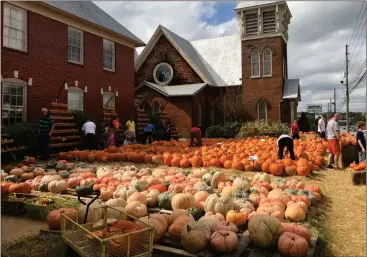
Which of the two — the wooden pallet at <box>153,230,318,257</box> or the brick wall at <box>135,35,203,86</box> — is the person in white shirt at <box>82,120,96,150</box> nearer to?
the wooden pallet at <box>153,230,318,257</box>

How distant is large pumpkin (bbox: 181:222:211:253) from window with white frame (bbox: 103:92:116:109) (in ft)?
50.8

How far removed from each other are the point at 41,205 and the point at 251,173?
572 cm

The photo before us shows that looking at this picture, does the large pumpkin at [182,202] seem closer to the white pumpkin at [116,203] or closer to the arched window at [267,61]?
the white pumpkin at [116,203]

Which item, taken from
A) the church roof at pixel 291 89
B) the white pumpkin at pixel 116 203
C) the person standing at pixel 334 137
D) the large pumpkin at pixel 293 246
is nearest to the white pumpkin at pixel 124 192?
the white pumpkin at pixel 116 203

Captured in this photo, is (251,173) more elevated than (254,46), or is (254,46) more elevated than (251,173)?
(254,46)

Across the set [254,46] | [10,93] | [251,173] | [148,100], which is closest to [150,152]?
[251,173]

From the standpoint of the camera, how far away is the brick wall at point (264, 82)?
89.1ft

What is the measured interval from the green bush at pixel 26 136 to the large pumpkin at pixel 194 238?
964cm

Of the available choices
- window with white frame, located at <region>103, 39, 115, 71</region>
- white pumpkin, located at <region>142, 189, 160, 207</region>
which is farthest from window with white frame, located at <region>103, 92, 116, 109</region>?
white pumpkin, located at <region>142, 189, 160, 207</region>

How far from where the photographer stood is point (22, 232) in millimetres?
4684

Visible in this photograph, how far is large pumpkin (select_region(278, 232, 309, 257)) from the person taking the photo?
3766 mm

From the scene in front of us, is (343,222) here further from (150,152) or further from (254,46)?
(254,46)

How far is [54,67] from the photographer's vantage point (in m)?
15.5

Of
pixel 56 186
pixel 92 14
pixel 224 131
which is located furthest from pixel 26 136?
pixel 224 131
